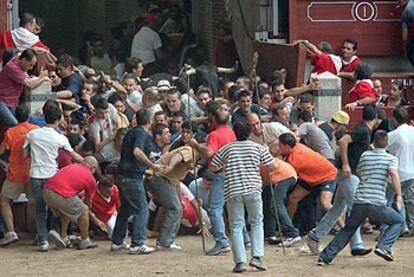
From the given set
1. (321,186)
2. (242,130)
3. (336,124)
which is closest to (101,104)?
(321,186)

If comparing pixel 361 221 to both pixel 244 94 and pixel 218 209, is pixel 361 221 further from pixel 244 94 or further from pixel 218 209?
pixel 244 94

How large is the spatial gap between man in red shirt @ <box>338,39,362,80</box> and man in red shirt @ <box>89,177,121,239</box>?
5.09m

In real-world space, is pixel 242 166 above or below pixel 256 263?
above

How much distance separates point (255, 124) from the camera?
19797mm

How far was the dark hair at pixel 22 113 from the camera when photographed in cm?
1977

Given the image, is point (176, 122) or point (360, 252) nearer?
point (360, 252)

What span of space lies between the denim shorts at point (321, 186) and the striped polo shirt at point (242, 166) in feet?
7.52

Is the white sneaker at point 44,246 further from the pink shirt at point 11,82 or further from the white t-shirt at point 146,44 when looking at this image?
the white t-shirt at point 146,44

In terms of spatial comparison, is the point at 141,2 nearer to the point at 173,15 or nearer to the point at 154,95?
the point at 173,15

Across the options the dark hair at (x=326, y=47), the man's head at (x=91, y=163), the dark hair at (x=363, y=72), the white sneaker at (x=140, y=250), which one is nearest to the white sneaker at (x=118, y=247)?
the white sneaker at (x=140, y=250)

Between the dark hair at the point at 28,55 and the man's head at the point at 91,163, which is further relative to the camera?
the dark hair at the point at 28,55

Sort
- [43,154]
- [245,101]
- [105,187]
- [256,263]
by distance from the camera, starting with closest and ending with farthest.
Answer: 1. [256,263]
2. [43,154]
3. [105,187]
4. [245,101]

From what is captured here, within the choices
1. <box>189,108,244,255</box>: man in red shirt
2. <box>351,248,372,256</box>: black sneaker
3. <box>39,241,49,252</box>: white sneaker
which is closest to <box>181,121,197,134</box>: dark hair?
<box>189,108,244,255</box>: man in red shirt

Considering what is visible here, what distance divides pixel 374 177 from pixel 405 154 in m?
2.58
